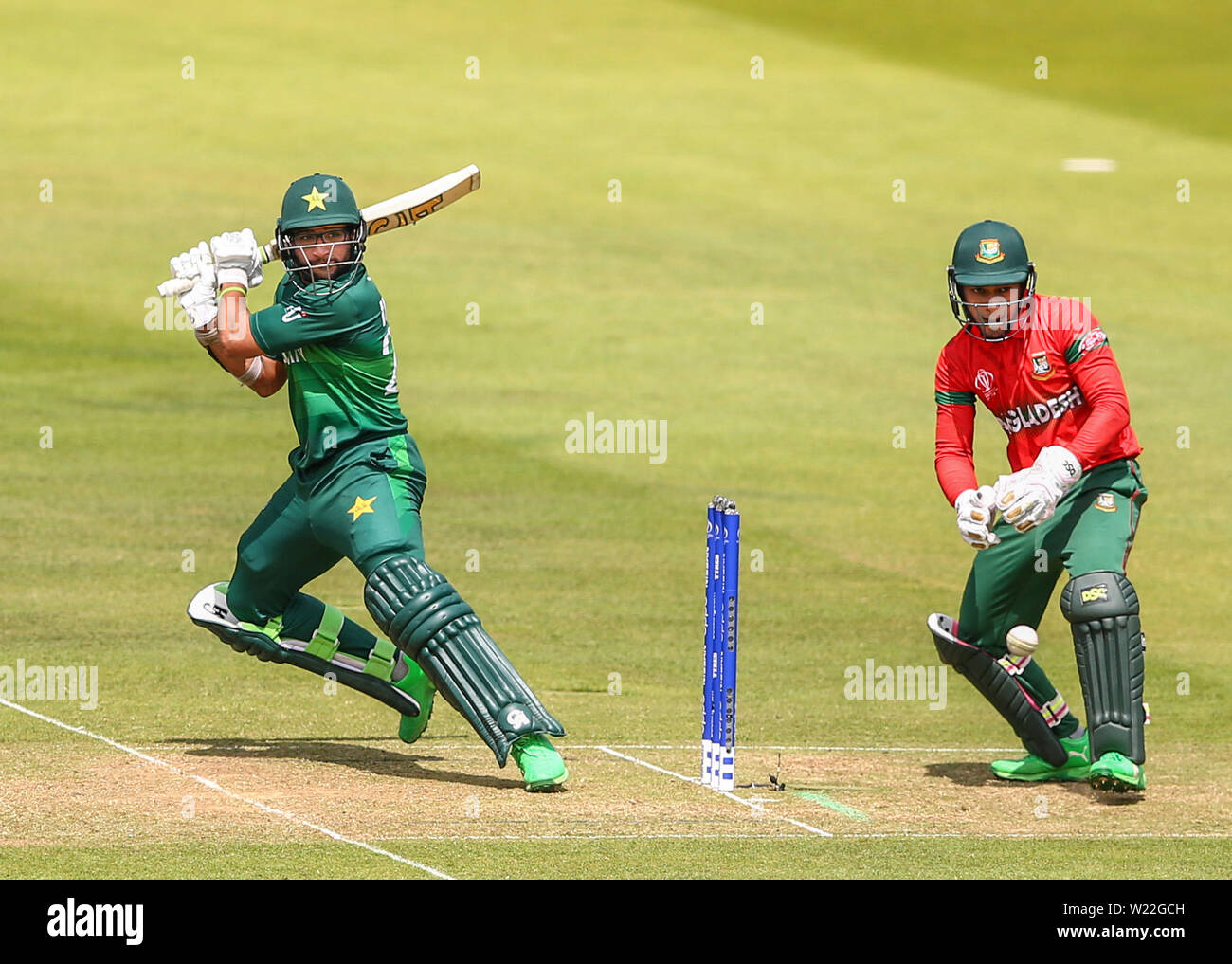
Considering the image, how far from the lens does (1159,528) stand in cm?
1822

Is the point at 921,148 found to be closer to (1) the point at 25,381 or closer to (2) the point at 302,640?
(1) the point at 25,381

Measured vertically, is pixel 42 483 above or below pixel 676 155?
below

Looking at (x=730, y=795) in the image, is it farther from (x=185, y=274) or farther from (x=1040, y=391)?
(x=185, y=274)

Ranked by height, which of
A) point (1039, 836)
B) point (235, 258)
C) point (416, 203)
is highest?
point (416, 203)

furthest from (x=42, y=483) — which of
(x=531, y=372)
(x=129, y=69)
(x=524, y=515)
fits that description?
(x=129, y=69)

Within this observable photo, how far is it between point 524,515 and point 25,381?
7.35 m

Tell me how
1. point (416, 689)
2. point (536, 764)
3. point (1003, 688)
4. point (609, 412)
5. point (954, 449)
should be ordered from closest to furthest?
point (536, 764), point (954, 449), point (1003, 688), point (416, 689), point (609, 412)

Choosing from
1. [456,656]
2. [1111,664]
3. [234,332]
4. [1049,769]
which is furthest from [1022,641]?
[234,332]

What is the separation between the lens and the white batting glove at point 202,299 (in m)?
9.32

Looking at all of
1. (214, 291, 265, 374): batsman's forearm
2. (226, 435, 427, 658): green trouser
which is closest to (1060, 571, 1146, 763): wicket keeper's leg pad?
(226, 435, 427, 658): green trouser

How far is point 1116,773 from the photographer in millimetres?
8984

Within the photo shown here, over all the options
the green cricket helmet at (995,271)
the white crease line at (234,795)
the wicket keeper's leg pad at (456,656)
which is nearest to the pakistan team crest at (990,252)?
the green cricket helmet at (995,271)

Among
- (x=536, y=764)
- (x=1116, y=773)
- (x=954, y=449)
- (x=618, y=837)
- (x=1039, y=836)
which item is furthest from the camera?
(x=954, y=449)

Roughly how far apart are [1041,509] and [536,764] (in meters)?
2.46
